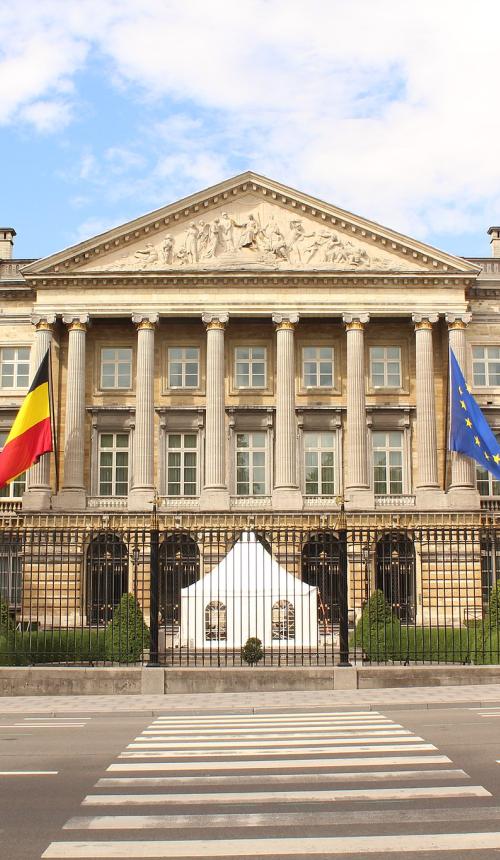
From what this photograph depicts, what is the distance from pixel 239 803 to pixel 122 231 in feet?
150

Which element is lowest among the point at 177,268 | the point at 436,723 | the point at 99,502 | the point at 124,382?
the point at 436,723

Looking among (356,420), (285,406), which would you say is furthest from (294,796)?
(285,406)

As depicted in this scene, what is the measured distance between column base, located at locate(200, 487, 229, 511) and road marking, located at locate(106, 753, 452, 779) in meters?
37.8

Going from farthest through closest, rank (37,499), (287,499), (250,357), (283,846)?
(250,357) → (287,499) → (37,499) → (283,846)

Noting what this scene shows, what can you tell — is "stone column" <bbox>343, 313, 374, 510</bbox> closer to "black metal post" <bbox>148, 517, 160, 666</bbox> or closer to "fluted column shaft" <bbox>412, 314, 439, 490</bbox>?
"fluted column shaft" <bbox>412, 314, 439, 490</bbox>

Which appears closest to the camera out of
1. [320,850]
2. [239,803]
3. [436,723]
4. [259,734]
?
[320,850]

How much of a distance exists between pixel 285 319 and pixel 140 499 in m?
11.5

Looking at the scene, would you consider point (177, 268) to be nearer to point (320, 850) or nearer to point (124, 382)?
point (124, 382)

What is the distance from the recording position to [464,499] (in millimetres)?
52094

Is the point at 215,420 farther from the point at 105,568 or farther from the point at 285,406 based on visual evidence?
the point at 105,568

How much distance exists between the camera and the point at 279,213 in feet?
184

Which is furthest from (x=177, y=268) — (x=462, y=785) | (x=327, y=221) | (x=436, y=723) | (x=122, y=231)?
(x=462, y=785)

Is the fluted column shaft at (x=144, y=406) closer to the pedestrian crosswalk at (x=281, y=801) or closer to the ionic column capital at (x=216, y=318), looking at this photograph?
the ionic column capital at (x=216, y=318)

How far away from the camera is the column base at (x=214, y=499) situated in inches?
2055
